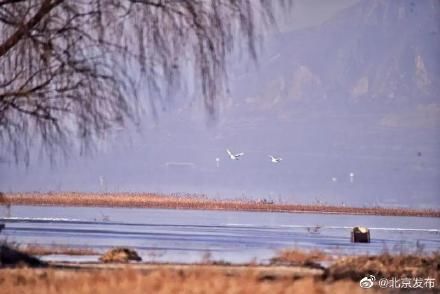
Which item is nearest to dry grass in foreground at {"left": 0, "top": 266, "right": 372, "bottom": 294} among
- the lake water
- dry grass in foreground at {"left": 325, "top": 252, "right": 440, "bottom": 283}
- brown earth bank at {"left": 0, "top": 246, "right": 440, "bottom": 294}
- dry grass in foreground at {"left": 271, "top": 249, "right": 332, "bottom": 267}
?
brown earth bank at {"left": 0, "top": 246, "right": 440, "bottom": 294}

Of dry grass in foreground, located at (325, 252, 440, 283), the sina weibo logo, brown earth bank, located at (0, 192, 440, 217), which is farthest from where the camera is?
brown earth bank, located at (0, 192, 440, 217)

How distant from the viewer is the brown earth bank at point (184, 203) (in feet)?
168

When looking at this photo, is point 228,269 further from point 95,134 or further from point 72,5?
point 72,5

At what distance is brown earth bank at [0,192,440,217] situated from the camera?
5125cm

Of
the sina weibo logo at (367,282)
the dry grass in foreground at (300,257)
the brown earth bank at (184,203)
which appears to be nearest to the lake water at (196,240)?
the dry grass in foreground at (300,257)

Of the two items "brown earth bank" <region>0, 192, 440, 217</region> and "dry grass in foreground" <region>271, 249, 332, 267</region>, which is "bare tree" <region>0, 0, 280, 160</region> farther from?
"brown earth bank" <region>0, 192, 440, 217</region>

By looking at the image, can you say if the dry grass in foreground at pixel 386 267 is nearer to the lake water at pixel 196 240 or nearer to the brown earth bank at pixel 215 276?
the brown earth bank at pixel 215 276

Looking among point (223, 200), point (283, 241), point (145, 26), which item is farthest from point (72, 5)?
point (223, 200)

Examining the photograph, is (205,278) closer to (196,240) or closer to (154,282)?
(154,282)

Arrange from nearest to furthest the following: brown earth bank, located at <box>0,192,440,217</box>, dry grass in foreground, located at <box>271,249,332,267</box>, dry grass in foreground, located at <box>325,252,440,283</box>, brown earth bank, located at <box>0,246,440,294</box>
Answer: brown earth bank, located at <box>0,246,440,294</box>
dry grass in foreground, located at <box>325,252,440,283</box>
dry grass in foreground, located at <box>271,249,332,267</box>
brown earth bank, located at <box>0,192,440,217</box>

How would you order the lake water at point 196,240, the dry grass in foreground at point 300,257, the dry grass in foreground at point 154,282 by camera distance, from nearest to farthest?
the dry grass in foreground at point 154,282 → the dry grass in foreground at point 300,257 → the lake water at point 196,240

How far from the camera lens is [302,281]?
14.5 meters

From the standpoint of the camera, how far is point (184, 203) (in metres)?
57.5

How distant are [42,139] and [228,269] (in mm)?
3645
